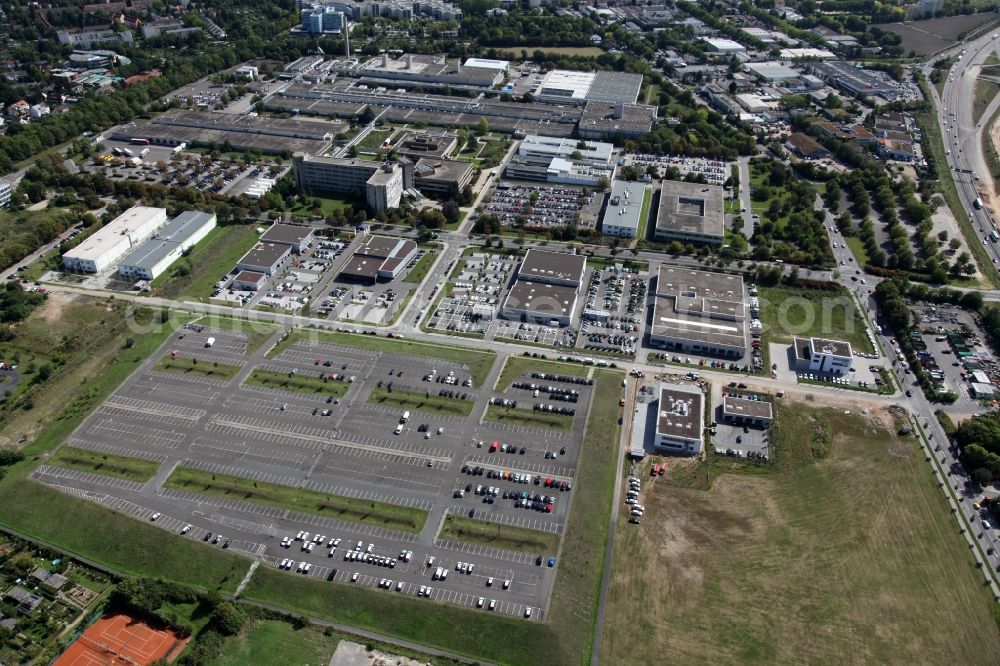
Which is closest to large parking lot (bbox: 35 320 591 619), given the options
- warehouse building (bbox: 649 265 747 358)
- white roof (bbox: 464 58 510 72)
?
warehouse building (bbox: 649 265 747 358)

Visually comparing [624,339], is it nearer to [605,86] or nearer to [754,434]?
[754,434]

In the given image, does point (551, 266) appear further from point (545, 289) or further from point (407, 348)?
point (407, 348)

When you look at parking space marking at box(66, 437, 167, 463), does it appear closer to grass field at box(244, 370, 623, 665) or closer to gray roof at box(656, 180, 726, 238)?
grass field at box(244, 370, 623, 665)

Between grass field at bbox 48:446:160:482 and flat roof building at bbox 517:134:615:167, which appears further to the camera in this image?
flat roof building at bbox 517:134:615:167

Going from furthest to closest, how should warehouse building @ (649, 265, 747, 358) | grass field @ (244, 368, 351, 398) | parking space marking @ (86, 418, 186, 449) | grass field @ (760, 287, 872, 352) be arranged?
grass field @ (760, 287, 872, 352) → warehouse building @ (649, 265, 747, 358) → grass field @ (244, 368, 351, 398) → parking space marking @ (86, 418, 186, 449)

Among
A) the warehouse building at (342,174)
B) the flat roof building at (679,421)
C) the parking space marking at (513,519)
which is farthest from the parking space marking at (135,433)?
the warehouse building at (342,174)

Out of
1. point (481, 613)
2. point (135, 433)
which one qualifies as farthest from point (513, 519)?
point (135, 433)
